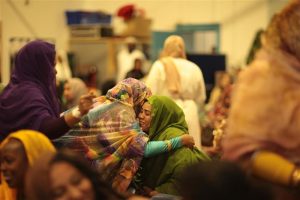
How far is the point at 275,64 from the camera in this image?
8.10ft

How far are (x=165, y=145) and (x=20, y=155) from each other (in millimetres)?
1079

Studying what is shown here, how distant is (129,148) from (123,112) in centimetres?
20

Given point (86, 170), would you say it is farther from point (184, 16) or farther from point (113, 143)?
point (184, 16)

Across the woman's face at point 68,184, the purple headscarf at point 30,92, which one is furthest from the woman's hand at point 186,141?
the woman's face at point 68,184

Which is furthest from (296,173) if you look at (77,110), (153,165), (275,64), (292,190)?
(153,165)

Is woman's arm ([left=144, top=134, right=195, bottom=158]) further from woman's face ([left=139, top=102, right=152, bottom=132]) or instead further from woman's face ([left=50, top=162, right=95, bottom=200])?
woman's face ([left=50, top=162, right=95, bottom=200])

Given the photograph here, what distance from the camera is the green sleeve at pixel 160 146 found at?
3406 millimetres

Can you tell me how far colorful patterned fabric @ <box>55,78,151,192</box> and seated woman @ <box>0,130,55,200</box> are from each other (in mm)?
747

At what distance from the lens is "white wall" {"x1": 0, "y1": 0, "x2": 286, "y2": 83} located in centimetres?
938

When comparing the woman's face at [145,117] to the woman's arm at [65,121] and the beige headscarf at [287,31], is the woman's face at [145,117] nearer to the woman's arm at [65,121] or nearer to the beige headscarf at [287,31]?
the woman's arm at [65,121]

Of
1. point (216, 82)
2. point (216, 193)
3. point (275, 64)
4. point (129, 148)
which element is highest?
point (275, 64)

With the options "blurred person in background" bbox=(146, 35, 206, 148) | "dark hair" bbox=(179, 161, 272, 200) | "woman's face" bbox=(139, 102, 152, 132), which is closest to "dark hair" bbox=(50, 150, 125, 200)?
"dark hair" bbox=(179, 161, 272, 200)

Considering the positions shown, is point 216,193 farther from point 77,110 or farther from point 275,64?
point 77,110

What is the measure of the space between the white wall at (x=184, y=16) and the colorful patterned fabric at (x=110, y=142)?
576 centimetres
